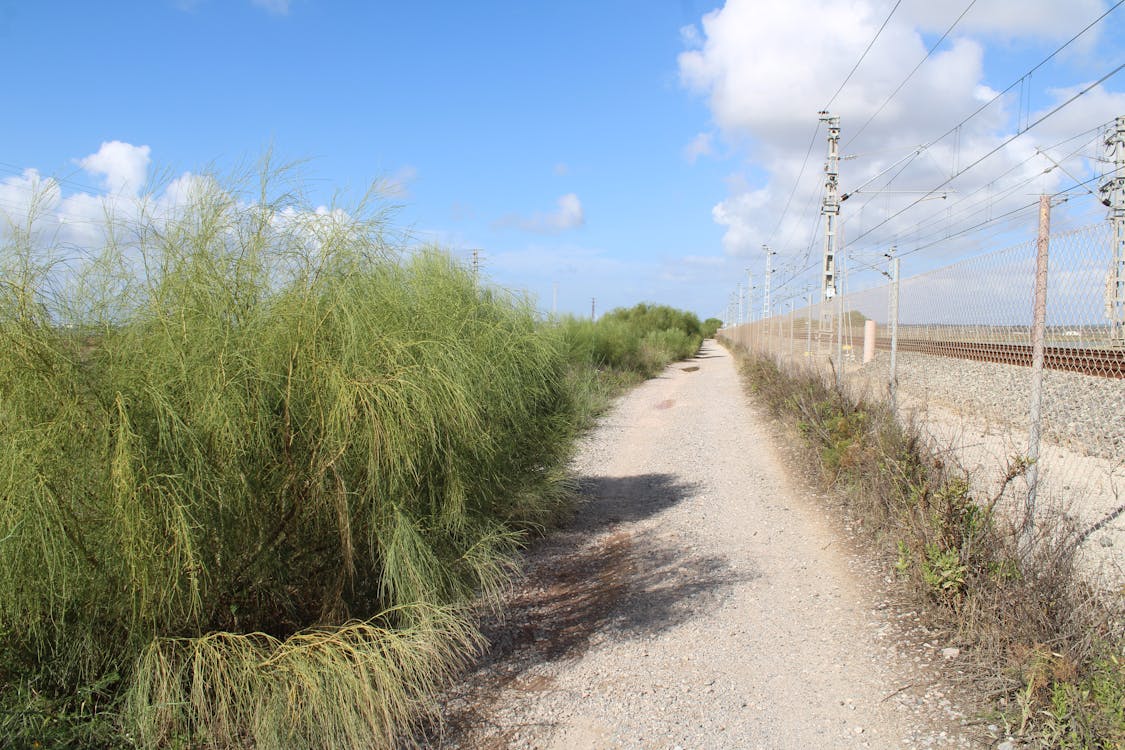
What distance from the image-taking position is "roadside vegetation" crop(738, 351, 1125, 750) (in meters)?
3.00

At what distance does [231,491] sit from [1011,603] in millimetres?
3435

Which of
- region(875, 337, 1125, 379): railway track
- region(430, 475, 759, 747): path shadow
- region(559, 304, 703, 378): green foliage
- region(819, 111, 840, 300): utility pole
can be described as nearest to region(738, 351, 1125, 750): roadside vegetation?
region(875, 337, 1125, 379): railway track

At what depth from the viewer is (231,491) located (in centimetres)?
320

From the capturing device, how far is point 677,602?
5098mm

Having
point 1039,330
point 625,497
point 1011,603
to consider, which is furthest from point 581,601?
point 625,497

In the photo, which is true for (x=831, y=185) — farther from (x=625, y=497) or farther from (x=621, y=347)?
(x=625, y=497)

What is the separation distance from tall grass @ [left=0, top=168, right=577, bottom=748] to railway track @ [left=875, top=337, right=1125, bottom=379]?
11.0 ft

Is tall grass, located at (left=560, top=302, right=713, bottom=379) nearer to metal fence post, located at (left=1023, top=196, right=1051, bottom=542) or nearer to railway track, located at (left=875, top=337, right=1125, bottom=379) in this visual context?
railway track, located at (left=875, top=337, right=1125, bottom=379)

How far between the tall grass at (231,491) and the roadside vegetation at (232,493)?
11 millimetres

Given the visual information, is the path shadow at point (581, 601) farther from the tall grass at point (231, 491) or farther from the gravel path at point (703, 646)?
the tall grass at point (231, 491)

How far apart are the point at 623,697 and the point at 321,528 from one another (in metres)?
1.63

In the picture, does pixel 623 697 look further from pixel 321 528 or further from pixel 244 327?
pixel 244 327

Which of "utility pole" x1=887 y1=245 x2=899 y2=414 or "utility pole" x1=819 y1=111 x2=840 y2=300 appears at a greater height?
"utility pole" x1=819 y1=111 x2=840 y2=300

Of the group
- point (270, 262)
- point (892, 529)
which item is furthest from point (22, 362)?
point (892, 529)
